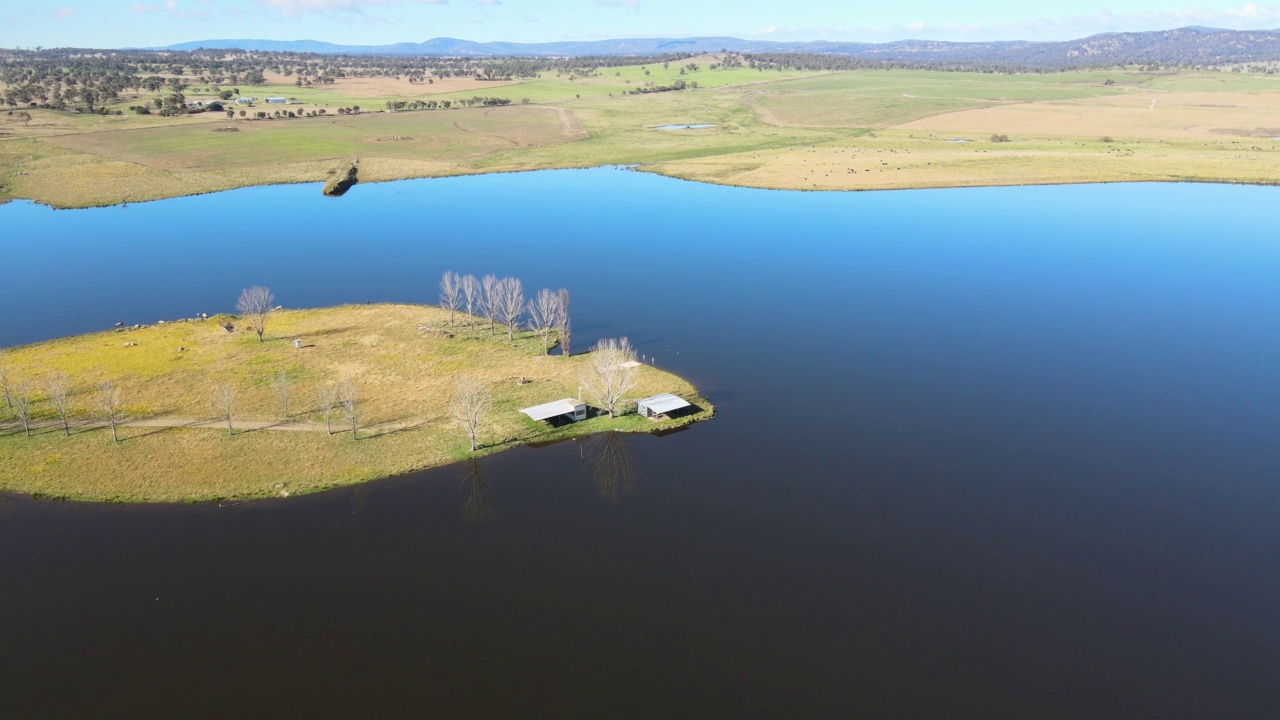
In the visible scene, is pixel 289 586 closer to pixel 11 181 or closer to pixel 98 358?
pixel 98 358

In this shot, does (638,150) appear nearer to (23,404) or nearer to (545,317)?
(545,317)

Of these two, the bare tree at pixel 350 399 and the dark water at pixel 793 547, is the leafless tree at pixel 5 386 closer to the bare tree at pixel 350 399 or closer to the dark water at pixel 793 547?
the dark water at pixel 793 547

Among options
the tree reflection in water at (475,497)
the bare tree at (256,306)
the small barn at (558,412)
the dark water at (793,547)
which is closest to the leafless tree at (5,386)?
the dark water at (793,547)

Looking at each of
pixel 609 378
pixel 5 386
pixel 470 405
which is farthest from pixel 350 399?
pixel 5 386

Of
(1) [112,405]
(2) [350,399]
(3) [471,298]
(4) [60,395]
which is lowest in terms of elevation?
(2) [350,399]

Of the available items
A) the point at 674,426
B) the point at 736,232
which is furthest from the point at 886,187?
the point at 674,426

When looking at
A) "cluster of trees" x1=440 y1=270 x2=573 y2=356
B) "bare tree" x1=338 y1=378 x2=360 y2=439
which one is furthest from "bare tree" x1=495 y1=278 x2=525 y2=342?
"bare tree" x1=338 y1=378 x2=360 y2=439
